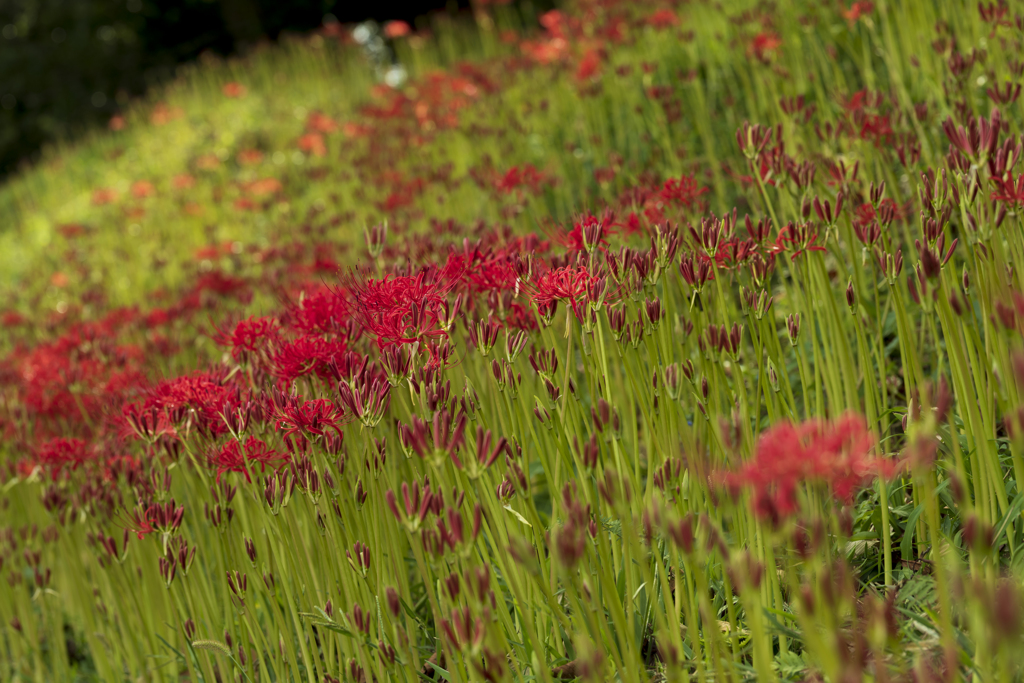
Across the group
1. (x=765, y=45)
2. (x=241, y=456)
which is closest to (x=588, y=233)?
(x=241, y=456)

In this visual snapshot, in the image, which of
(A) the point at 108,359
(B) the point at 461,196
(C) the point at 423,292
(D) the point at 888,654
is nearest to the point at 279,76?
(B) the point at 461,196

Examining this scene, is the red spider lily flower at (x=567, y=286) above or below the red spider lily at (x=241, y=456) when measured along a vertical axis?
above

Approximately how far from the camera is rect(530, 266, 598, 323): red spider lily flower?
6.04ft

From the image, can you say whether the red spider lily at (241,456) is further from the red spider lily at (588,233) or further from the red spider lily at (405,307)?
the red spider lily at (588,233)

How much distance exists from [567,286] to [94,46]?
19.9 metres

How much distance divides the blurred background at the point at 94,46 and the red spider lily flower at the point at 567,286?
17.2 meters

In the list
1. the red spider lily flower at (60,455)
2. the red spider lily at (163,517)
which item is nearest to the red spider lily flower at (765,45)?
the red spider lily at (163,517)

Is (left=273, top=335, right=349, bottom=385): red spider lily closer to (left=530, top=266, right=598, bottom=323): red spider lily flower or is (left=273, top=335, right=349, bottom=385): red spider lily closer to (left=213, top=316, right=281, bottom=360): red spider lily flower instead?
(left=213, top=316, right=281, bottom=360): red spider lily flower

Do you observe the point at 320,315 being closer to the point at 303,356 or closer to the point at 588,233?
the point at 303,356

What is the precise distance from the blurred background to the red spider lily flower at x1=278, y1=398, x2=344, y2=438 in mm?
17219

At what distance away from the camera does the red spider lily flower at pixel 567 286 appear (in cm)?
184

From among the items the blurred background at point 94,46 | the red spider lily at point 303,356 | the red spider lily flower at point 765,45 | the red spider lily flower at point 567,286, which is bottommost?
the red spider lily at point 303,356

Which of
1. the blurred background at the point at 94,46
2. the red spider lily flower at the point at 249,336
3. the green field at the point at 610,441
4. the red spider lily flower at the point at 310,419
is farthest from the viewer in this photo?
the blurred background at the point at 94,46

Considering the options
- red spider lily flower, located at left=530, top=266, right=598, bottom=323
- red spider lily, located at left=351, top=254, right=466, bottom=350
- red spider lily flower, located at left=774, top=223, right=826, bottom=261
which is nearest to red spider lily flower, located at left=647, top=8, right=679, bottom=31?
red spider lily flower, located at left=774, top=223, right=826, bottom=261
